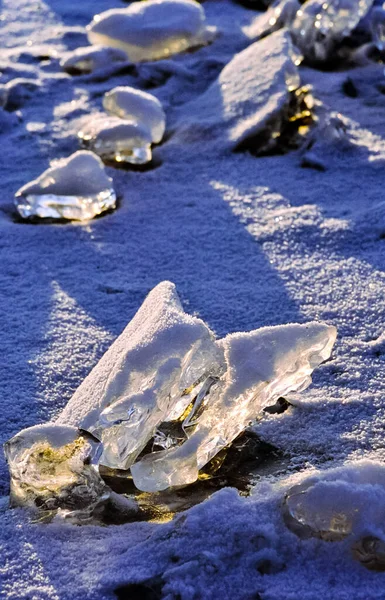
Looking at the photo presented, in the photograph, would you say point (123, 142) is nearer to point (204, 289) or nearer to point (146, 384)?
point (204, 289)

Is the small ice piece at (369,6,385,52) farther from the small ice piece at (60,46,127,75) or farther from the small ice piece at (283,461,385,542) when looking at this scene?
the small ice piece at (283,461,385,542)

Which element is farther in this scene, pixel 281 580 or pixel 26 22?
pixel 26 22

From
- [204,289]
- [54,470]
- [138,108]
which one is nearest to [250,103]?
[138,108]

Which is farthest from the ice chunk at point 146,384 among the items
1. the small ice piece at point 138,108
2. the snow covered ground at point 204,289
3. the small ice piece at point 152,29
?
the small ice piece at point 152,29

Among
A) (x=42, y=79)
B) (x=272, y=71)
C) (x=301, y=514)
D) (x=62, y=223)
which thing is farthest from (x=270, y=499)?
(x=42, y=79)

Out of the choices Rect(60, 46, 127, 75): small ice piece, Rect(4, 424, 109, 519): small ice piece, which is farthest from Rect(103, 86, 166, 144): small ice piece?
Rect(4, 424, 109, 519): small ice piece

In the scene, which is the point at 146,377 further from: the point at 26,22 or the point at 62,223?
the point at 26,22
